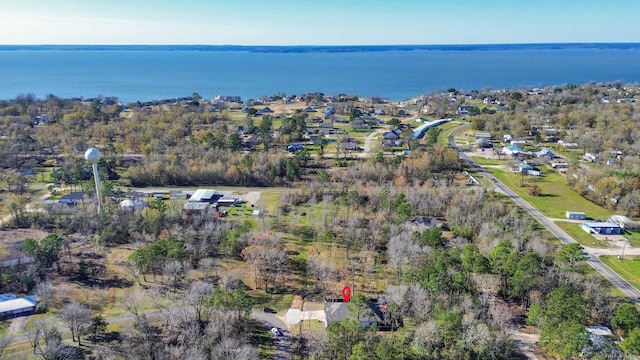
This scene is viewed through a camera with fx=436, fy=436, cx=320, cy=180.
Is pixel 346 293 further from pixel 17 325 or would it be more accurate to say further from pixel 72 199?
pixel 72 199

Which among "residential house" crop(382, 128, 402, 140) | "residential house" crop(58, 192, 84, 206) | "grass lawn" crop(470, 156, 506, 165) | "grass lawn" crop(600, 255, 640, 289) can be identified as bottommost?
"grass lawn" crop(600, 255, 640, 289)

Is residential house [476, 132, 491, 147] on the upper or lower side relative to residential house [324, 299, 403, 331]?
upper

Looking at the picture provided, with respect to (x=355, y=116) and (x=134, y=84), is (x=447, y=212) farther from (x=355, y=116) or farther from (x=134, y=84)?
(x=134, y=84)

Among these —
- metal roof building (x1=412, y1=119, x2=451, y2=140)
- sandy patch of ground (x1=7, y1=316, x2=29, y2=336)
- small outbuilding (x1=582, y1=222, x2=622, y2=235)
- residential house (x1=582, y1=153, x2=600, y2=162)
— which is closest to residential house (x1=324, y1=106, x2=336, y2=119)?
metal roof building (x1=412, y1=119, x2=451, y2=140)

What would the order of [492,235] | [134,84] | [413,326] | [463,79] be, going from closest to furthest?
[413,326]
[492,235]
[134,84]
[463,79]

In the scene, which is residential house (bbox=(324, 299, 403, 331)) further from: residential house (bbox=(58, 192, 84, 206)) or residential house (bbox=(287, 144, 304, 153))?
residential house (bbox=(287, 144, 304, 153))

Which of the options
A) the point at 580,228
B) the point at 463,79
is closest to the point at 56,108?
the point at 580,228

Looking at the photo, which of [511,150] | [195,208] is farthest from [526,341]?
[511,150]
